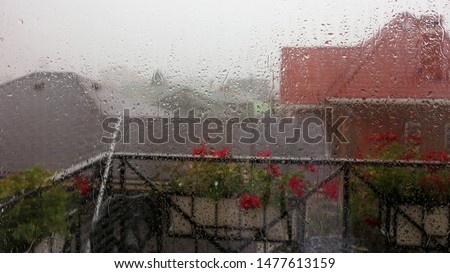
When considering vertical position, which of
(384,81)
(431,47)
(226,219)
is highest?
(431,47)

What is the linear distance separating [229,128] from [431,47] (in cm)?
80

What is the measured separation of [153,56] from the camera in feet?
4.72

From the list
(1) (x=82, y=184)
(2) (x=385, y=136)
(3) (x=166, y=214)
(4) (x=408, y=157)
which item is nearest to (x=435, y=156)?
(4) (x=408, y=157)

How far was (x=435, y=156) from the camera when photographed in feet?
4.55

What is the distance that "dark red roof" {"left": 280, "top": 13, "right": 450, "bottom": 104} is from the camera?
4.51 feet

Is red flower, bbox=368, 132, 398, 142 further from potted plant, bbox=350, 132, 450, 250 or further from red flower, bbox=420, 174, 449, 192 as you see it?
red flower, bbox=420, 174, 449, 192

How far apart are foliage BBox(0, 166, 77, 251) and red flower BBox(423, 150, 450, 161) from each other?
1.39m

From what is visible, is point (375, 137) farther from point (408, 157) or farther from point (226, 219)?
point (226, 219)

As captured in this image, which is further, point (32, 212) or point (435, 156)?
point (32, 212)

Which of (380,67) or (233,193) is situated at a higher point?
(380,67)

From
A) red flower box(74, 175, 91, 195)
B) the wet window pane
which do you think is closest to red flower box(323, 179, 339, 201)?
the wet window pane
